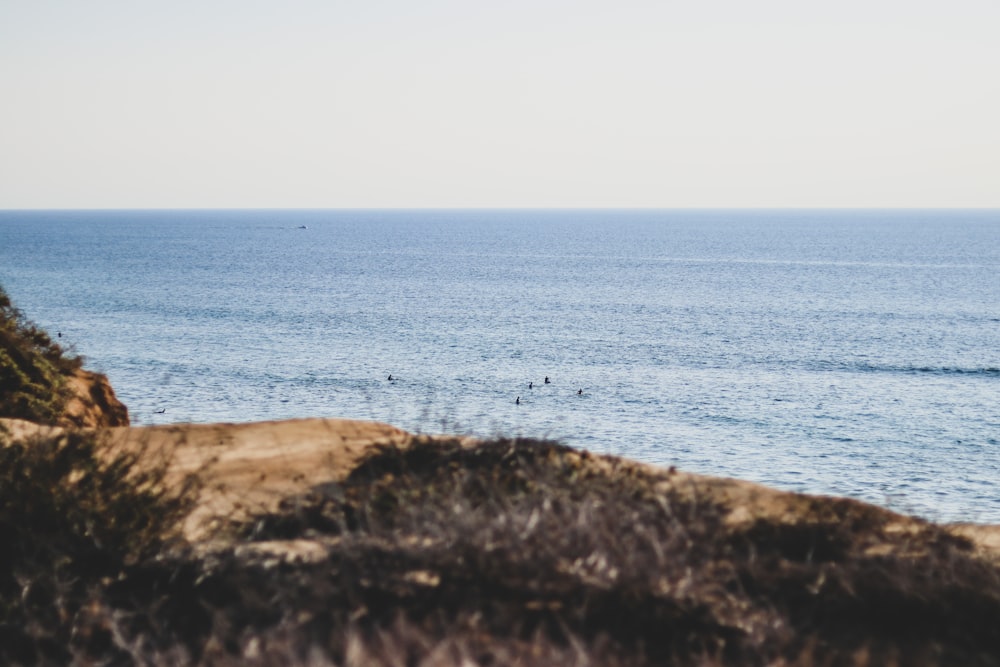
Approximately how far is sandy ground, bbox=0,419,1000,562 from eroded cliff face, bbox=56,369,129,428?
284 inches

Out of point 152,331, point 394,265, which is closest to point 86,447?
point 152,331

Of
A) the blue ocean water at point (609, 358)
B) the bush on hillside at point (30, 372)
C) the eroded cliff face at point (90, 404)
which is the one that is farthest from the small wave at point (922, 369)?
the bush on hillside at point (30, 372)

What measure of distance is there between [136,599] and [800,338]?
73.5 metres

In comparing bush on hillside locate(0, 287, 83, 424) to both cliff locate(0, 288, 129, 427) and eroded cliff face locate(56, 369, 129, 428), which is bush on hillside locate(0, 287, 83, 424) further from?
eroded cliff face locate(56, 369, 129, 428)

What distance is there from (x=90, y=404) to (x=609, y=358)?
151 feet

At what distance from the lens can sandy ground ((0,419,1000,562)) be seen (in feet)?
36.8

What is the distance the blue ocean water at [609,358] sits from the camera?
4391cm

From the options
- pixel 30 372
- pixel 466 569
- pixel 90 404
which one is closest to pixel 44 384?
pixel 30 372

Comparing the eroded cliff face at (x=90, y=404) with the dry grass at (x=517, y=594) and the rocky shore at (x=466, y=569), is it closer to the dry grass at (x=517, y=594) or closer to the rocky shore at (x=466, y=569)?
the rocky shore at (x=466, y=569)

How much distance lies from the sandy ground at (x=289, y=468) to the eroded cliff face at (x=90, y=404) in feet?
23.7

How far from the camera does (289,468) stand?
13070 millimetres

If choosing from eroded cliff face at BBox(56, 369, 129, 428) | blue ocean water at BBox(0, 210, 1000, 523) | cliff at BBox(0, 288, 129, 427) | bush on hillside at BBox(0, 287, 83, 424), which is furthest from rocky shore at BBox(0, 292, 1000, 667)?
eroded cliff face at BBox(56, 369, 129, 428)

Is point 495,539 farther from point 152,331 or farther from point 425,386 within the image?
point 152,331

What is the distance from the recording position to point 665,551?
8.06 meters
